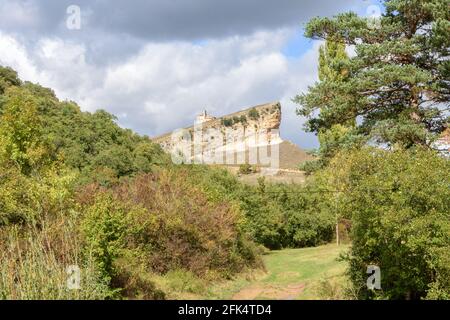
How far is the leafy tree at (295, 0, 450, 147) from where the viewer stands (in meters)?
17.2

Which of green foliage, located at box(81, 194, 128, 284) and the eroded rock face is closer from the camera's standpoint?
green foliage, located at box(81, 194, 128, 284)

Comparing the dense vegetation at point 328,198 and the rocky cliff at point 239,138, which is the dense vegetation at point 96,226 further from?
the rocky cliff at point 239,138

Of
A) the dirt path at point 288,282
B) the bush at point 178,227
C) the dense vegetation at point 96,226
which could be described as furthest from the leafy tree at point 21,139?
the dirt path at point 288,282

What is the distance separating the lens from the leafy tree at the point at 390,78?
56.6 feet

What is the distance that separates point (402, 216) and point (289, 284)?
1016 cm

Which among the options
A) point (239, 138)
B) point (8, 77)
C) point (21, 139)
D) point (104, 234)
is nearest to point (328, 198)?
point (104, 234)

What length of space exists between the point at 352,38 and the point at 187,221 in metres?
9.44

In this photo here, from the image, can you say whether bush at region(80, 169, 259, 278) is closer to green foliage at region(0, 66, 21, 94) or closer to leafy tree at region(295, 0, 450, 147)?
leafy tree at region(295, 0, 450, 147)

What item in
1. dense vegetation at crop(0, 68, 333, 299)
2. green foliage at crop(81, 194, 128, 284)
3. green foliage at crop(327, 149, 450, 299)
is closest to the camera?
dense vegetation at crop(0, 68, 333, 299)

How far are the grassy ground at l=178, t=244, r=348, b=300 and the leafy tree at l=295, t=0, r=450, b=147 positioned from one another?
5.41 m

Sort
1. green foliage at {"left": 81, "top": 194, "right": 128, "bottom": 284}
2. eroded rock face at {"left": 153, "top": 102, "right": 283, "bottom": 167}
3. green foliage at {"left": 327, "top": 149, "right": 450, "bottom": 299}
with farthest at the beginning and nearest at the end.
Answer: eroded rock face at {"left": 153, "top": 102, "right": 283, "bottom": 167}
green foliage at {"left": 81, "top": 194, "right": 128, "bottom": 284}
green foliage at {"left": 327, "top": 149, "right": 450, "bottom": 299}

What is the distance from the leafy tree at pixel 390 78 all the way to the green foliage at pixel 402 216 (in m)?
3.20

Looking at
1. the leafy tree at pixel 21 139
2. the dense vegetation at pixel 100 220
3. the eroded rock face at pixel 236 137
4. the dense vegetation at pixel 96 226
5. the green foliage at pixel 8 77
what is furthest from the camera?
the eroded rock face at pixel 236 137

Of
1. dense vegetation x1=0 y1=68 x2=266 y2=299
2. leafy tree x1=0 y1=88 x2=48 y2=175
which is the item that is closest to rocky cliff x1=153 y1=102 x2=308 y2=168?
dense vegetation x1=0 y1=68 x2=266 y2=299
